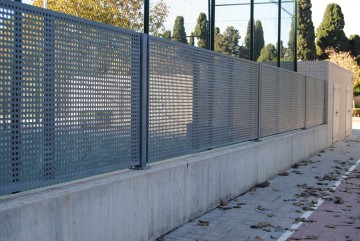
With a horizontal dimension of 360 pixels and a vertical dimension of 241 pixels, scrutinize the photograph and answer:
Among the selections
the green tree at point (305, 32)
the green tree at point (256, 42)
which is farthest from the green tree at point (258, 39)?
the green tree at point (305, 32)

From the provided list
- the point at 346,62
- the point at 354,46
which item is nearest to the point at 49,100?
the point at 346,62

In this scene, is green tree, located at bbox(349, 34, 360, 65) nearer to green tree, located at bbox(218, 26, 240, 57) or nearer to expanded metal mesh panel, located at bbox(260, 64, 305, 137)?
expanded metal mesh panel, located at bbox(260, 64, 305, 137)

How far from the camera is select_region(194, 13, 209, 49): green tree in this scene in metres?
7.91

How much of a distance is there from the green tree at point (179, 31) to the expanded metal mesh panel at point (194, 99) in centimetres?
31

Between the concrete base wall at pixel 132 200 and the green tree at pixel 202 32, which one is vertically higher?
the green tree at pixel 202 32

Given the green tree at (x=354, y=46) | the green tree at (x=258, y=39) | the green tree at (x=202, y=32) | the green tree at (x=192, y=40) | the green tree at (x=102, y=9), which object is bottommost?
the green tree at (x=192, y=40)

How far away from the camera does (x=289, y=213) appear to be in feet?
24.0

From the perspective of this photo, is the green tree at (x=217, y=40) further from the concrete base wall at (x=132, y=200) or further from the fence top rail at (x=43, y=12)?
the fence top rail at (x=43, y=12)

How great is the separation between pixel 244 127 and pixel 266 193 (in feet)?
4.28

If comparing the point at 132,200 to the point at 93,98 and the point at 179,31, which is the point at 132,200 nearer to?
the point at 93,98

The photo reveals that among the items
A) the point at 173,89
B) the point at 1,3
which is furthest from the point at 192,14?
the point at 1,3

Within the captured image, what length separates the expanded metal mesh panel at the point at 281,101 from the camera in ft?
34.8

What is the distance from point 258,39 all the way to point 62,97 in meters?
8.17

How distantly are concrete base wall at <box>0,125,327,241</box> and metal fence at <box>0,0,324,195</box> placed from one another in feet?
0.53
